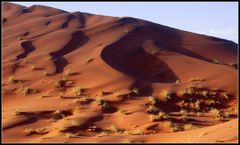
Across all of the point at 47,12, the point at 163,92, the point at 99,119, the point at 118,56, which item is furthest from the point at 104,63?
the point at 47,12

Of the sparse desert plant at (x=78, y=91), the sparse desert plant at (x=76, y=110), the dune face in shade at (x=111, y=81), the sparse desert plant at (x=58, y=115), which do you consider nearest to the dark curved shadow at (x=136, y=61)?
the dune face in shade at (x=111, y=81)

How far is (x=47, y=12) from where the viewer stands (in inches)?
1497

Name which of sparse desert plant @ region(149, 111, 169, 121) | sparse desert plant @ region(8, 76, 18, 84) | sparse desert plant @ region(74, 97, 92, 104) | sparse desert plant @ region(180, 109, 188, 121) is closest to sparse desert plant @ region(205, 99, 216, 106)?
sparse desert plant @ region(180, 109, 188, 121)

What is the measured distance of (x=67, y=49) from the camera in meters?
28.7

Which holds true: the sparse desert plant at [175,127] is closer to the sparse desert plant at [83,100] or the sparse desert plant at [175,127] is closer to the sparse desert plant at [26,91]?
the sparse desert plant at [83,100]

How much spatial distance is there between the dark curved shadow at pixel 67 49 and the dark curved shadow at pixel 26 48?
1600mm

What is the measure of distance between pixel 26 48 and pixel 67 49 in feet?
7.72

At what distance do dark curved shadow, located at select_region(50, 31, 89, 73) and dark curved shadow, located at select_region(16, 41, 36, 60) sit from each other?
63.0 inches

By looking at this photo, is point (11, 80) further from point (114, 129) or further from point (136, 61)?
point (114, 129)

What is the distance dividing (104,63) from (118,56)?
→ 2476mm

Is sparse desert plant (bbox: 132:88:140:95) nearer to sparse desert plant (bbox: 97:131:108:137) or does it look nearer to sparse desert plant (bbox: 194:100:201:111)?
sparse desert plant (bbox: 194:100:201:111)

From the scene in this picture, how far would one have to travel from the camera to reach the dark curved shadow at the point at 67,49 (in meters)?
26.0

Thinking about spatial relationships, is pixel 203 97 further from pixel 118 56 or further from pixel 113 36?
pixel 113 36

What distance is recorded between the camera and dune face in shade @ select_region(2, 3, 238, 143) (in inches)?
617
